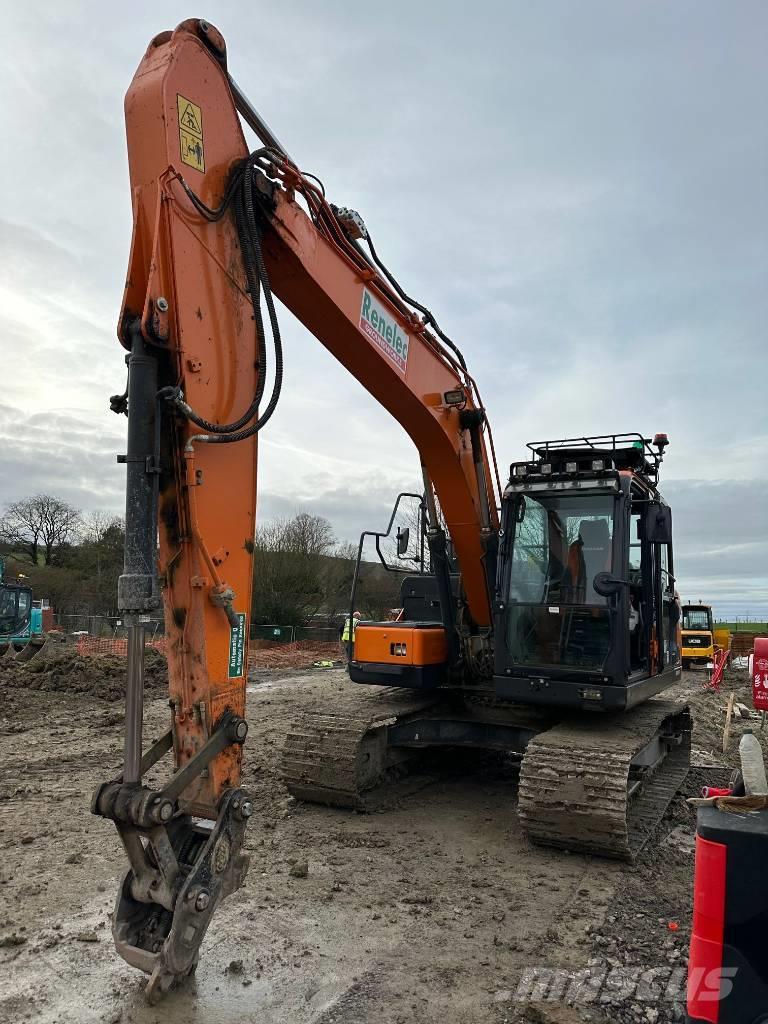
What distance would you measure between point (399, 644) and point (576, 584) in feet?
5.46

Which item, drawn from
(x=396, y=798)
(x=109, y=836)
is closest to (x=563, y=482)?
(x=396, y=798)

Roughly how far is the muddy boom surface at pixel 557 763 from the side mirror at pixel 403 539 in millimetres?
1390

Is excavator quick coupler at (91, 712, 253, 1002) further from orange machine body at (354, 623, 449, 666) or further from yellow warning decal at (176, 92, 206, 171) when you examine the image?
orange machine body at (354, 623, 449, 666)

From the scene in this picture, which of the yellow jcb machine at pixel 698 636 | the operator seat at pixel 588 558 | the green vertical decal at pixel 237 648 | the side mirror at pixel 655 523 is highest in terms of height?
the side mirror at pixel 655 523

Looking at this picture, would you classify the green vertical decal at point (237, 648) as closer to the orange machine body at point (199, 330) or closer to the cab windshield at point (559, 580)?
the orange machine body at point (199, 330)

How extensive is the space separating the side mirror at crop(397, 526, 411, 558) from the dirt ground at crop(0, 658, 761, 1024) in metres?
2.12

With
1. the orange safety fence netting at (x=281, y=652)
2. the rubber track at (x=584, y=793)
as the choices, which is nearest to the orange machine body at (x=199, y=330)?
the rubber track at (x=584, y=793)

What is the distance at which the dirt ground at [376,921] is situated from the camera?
355cm

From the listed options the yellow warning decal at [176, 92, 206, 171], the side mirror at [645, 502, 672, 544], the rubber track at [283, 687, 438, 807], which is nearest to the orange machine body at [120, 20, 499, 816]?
the yellow warning decal at [176, 92, 206, 171]

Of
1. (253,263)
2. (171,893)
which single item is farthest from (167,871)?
(253,263)

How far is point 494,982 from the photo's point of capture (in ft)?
12.5

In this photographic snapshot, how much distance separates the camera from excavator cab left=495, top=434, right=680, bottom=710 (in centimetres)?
603

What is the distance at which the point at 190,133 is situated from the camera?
3947 millimetres

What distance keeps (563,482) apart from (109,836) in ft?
14.4
